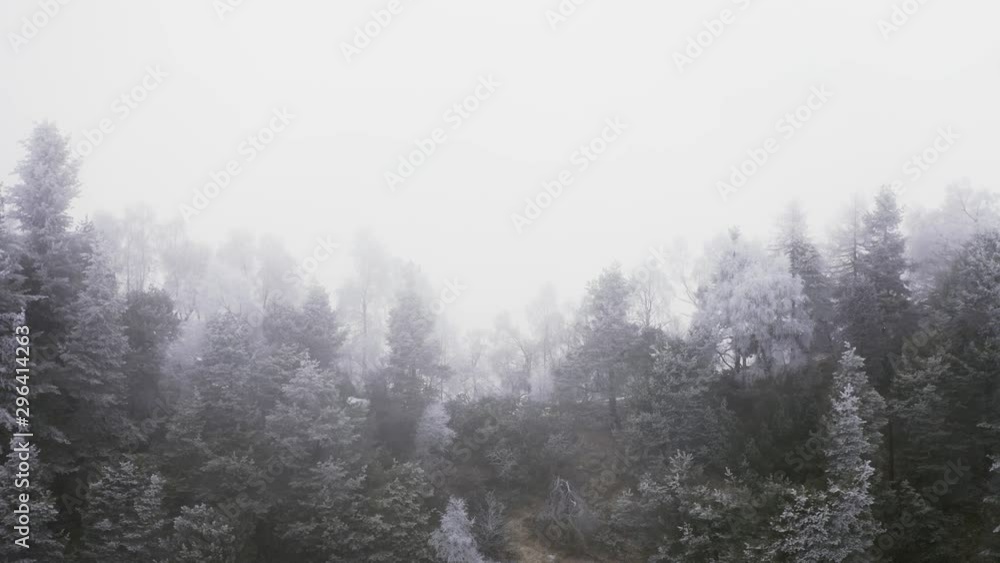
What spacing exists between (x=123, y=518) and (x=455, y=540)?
16.0 metres

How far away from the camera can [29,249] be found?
2831 centimetres

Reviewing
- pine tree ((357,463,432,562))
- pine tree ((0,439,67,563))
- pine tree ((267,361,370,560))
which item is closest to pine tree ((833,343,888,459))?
pine tree ((357,463,432,562))

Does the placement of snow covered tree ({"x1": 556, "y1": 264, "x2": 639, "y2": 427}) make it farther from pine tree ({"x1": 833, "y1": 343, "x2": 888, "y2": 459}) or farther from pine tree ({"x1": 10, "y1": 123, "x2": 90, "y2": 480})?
pine tree ({"x1": 10, "y1": 123, "x2": 90, "y2": 480})

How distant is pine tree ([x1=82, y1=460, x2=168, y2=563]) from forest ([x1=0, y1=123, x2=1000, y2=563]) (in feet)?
0.40

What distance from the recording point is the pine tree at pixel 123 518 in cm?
2450

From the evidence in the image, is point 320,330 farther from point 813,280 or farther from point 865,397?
point 813,280

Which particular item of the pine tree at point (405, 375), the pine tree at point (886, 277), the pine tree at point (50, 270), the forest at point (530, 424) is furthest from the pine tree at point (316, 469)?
the pine tree at point (886, 277)

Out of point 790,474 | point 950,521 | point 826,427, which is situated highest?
point 826,427

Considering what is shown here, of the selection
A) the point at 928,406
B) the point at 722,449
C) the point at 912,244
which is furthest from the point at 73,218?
the point at 912,244

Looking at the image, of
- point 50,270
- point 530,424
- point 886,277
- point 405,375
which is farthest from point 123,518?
point 886,277

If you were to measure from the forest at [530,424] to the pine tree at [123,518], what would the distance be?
0.40 feet

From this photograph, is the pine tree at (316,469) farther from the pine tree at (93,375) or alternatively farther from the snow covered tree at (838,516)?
the snow covered tree at (838,516)

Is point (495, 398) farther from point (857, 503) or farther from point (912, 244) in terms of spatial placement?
point (912, 244)

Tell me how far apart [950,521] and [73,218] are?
157ft
